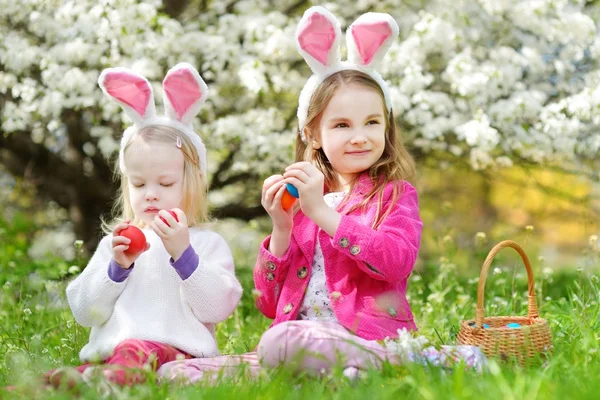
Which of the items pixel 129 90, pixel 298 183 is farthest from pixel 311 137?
pixel 129 90

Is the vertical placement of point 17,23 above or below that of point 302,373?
above

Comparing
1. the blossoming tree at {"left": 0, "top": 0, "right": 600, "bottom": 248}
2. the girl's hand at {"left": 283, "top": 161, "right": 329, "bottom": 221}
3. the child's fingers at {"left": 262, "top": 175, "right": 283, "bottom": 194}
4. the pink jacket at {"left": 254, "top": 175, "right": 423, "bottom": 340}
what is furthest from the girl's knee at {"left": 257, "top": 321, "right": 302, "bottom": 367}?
the blossoming tree at {"left": 0, "top": 0, "right": 600, "bottom": 248}

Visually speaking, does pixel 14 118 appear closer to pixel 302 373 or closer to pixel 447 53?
pixel 447 53

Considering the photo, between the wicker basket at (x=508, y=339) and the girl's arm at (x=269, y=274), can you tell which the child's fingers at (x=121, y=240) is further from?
the wicker basket at (x=508, y=339)

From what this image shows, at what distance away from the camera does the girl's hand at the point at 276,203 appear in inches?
116

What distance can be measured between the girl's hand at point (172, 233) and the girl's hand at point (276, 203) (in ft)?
0.99

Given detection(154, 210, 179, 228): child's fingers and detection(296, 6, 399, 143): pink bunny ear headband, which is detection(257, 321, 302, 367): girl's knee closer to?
detection(154, 210, 179, 228): child's fingers

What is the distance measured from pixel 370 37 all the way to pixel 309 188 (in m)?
0.71

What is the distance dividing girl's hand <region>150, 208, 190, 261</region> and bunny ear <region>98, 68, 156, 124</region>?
1.65ft

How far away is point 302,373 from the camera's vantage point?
8.27 feet

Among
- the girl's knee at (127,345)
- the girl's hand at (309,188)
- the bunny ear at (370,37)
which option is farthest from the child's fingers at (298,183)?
the girl's knee at (127,345)

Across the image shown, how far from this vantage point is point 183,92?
3.24 meters

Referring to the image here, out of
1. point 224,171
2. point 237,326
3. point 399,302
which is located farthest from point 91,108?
point 399,302

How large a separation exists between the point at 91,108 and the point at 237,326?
227 cm
